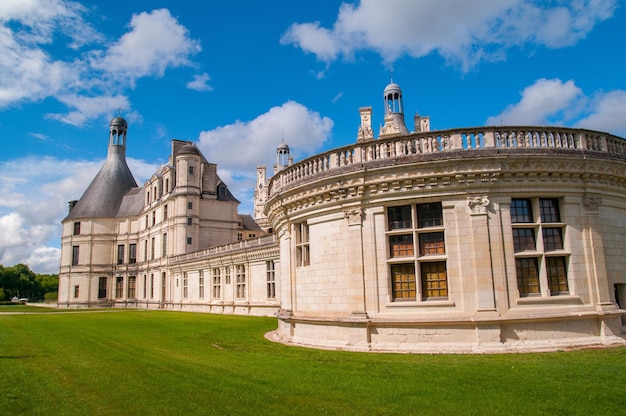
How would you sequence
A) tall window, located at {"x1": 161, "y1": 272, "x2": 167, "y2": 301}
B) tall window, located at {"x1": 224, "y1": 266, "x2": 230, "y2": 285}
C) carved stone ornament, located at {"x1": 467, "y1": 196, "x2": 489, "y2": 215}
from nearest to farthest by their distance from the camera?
1. carved stone ornament, located at {"x1": 467, "y1": 196, "x2": 489, "y2": 215}
2. tall window, located at {"x1": 224, "y1": 266, "x2": 230, "y2": 285}
3. tall window, located at {"x1": 161, "y1": 272, "x2": 167, "y2": 301}

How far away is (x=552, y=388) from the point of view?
8.45 meters

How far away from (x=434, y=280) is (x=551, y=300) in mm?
3098

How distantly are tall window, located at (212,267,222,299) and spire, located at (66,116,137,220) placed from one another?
32621mm

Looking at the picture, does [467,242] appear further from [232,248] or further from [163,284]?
[163,284]

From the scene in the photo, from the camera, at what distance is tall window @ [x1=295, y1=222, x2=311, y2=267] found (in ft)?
53.0

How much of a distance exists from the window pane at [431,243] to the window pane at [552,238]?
2.90m

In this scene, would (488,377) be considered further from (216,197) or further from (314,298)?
(216,197)

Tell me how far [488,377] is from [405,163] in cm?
612

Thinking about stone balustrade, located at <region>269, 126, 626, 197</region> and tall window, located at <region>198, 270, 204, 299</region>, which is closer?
stone balustrade, located at <region>269, 126, 626, 197</region>

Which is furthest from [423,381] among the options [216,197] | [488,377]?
[216,197]

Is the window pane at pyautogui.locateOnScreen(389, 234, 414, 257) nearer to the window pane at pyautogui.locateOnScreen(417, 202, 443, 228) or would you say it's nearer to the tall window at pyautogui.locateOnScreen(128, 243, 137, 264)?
the window pane at pyautogui.locateOnScreen(417, 202, 443, 228)

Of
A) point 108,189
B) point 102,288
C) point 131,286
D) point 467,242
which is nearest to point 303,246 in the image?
point 467,242

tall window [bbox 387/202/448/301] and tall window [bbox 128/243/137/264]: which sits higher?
tall window [bbox 128/243/137/264]

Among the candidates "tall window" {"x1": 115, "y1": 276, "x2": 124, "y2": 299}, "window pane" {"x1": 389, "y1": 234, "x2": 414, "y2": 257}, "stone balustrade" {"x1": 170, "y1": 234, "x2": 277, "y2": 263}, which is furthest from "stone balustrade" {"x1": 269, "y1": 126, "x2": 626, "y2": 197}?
"tall window" {"x1": 115, "y1": 276, "x2": 124, "y2": 299}
